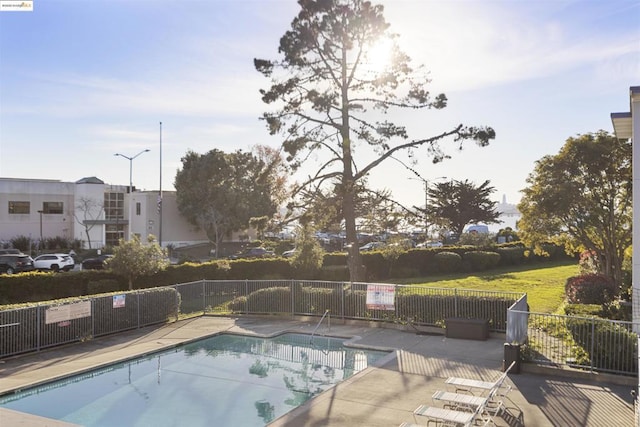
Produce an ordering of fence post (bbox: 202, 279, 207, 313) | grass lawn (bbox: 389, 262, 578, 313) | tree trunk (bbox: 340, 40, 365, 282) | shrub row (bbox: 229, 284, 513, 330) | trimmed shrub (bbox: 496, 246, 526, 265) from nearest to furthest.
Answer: shrub row (bbox: 229, 284, 513, 330), fence post (bbox: 202, 279, 207, 313), tree trunk (bbox: 340, 40, 365, 282), grass lawn (bbox: 389, 262, 578, 313), trimmed shrub (bbox: 496, 246, 526, 265)

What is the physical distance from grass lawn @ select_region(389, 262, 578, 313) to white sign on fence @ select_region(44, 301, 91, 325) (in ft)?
61.3

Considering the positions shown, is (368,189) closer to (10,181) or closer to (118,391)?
(118,391)

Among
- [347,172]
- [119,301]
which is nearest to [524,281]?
[347,172]

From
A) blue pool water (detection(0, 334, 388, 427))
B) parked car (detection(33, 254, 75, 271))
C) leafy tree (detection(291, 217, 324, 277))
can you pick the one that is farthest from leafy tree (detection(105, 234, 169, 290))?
parked car (detection(33, 254, 75, 271))

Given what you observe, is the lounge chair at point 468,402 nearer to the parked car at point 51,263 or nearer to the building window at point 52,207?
the parked car at point 51,263

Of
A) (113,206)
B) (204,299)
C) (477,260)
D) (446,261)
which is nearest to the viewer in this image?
(204,299)

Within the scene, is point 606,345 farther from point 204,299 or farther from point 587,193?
point 204,299

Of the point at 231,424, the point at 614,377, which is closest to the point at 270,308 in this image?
the point at 231,424

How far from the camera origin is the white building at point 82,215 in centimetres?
6366

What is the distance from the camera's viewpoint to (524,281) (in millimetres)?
36188

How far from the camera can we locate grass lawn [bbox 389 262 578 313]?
93.1 feet

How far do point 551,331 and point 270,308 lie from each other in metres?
11.0

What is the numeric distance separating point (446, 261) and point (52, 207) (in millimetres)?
48110

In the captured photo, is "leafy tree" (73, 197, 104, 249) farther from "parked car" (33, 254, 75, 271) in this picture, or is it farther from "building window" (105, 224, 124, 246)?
"parked car" (33, 254, 75, 271)
